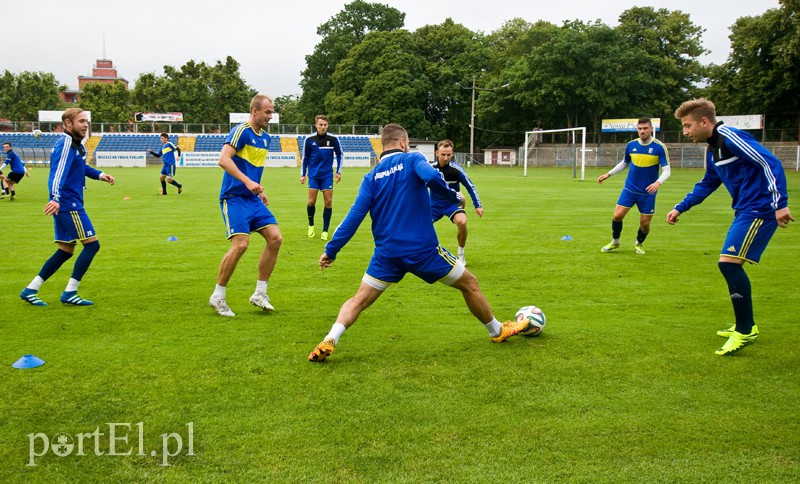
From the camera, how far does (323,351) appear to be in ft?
16.2

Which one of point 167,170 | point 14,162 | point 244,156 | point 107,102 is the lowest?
point 167,170

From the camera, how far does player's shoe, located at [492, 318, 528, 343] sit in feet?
18.3

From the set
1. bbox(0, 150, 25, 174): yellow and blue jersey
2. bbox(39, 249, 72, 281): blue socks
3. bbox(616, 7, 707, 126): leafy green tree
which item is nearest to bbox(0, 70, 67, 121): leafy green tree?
bbox(0, 150, 25, 174): yellow and blue jersey

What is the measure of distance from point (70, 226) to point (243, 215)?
199 centimetres

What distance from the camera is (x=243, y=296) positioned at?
24.5ft

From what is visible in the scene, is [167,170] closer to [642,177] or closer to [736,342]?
[642,177]

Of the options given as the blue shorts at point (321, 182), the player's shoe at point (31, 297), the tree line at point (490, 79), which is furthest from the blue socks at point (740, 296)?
the tree line at point (490, 79)

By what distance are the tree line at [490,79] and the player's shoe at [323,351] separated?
2214 inches

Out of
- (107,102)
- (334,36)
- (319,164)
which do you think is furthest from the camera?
(334,36)

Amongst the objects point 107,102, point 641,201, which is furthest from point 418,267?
point 107,102

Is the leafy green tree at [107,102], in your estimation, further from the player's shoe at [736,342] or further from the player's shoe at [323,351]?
the player's shoe at [736,342]

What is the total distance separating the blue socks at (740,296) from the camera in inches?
211

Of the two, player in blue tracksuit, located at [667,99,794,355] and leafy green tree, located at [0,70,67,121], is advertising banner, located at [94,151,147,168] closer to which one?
leafy green tree, located at [0,70,67,121]

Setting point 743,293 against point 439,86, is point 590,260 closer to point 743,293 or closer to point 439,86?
point 743,293
